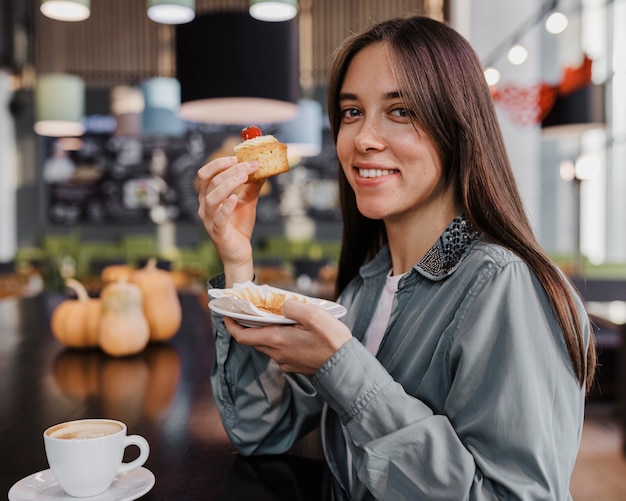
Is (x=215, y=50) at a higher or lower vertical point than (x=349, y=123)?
higher

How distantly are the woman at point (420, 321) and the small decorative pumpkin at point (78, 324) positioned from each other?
665mm

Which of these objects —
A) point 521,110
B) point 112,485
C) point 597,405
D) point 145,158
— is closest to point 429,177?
Answer: point 112,485

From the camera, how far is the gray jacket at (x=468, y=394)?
922 millimetres

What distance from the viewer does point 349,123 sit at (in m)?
1.29

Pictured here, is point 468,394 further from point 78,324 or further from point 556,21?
point 556,21

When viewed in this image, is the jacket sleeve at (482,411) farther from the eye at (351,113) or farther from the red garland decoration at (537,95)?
the red garland decoration at (537,95)

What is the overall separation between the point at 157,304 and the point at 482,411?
4.16ft

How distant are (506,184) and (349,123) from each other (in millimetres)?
320

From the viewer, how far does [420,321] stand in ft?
3.70

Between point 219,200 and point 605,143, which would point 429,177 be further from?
point 605,143

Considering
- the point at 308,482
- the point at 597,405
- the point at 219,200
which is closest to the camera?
the point at 308,482

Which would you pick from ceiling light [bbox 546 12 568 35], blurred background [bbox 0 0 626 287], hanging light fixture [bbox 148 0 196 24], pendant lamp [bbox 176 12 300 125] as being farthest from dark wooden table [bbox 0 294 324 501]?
blurred background [bbox 0 0 626 287]

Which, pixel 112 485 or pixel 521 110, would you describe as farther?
pixel 521 110

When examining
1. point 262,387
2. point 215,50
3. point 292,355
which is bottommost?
point 262,387
